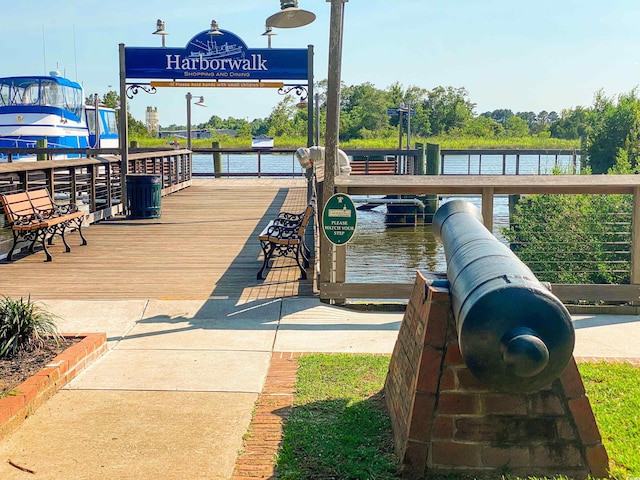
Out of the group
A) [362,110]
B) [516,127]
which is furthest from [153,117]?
[516,127]

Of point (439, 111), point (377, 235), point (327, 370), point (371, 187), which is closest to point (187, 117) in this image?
point (377, 235)

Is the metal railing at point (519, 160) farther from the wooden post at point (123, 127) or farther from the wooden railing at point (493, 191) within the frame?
the wooden railing at point (493, 191)

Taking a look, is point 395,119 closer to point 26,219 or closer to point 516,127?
point 516,127

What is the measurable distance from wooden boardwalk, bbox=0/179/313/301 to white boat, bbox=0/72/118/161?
14832 mm

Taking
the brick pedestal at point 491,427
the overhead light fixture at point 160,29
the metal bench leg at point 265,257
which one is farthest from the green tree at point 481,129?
the brick pedestal at point 491,427

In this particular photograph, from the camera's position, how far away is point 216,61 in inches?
611

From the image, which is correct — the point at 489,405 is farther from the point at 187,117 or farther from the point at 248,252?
the point at 187,117

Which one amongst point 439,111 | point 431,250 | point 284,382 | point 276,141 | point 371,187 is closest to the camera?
point 284,382

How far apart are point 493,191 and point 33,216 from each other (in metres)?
6.14

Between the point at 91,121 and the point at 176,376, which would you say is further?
the point at 91,121

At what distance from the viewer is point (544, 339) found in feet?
10.4

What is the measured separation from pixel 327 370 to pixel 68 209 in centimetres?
734

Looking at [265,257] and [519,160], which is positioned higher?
[265,257]

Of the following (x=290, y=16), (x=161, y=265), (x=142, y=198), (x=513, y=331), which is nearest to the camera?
(x=513, y=331)
